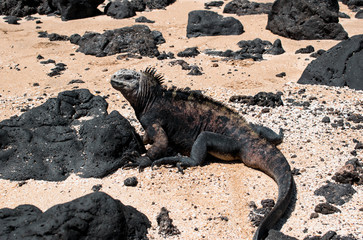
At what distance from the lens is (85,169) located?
398 centimetres

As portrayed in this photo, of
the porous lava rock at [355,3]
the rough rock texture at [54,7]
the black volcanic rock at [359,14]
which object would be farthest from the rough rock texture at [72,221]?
the porous lava rock at [355,3]

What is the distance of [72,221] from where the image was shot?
2.63 metres

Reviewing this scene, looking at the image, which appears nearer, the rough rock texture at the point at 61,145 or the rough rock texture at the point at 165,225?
the rough rock texture at the point at 165,225

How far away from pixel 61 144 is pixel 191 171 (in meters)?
1.32

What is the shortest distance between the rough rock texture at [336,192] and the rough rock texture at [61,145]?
1827mm

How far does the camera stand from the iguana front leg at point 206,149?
407cm

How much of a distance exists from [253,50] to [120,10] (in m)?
4.51

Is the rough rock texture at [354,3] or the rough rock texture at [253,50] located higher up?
the rough rock texture at [354,3]

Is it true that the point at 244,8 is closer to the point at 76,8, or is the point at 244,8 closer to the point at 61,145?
the point at 76,8

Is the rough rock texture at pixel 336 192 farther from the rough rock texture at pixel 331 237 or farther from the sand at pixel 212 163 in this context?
the rough rock texture at pixel 331 237

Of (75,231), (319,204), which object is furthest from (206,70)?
(75,231)

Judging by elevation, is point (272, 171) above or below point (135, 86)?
below

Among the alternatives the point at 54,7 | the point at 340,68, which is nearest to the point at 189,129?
the point at 340,68

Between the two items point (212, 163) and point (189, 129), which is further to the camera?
point (189, 129)
